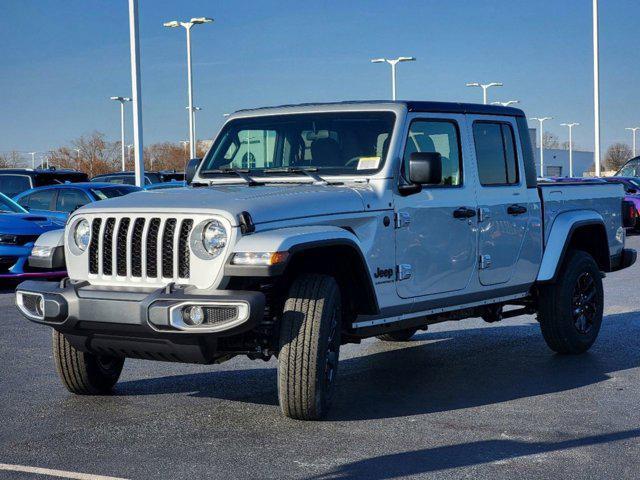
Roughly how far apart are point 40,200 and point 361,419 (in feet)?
43.8

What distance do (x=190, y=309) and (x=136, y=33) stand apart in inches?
905

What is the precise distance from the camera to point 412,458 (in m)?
5.47

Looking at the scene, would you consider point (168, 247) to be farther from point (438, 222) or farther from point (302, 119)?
point (438, 222)

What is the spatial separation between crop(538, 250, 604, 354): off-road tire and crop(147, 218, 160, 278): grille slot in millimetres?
3820

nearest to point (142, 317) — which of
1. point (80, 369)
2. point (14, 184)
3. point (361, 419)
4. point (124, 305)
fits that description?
point (124, 305)

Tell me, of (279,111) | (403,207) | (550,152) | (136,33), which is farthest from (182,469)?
(550,152)

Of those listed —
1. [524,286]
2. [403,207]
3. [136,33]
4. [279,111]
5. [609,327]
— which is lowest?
[609,327]

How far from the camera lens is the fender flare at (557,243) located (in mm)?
8500

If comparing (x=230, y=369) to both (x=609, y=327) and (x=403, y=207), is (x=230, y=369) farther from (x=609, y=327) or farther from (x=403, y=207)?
(x=609, y=327)

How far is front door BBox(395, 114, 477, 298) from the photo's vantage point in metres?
7.01

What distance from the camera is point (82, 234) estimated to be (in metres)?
6.55

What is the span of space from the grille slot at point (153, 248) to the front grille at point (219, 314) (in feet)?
1.61

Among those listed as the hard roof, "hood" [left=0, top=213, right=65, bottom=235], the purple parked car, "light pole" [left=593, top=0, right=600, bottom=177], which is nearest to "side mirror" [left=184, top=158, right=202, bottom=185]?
the hard roof

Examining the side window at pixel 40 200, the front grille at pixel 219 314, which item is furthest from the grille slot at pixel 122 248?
the side window at pixel 40 200
